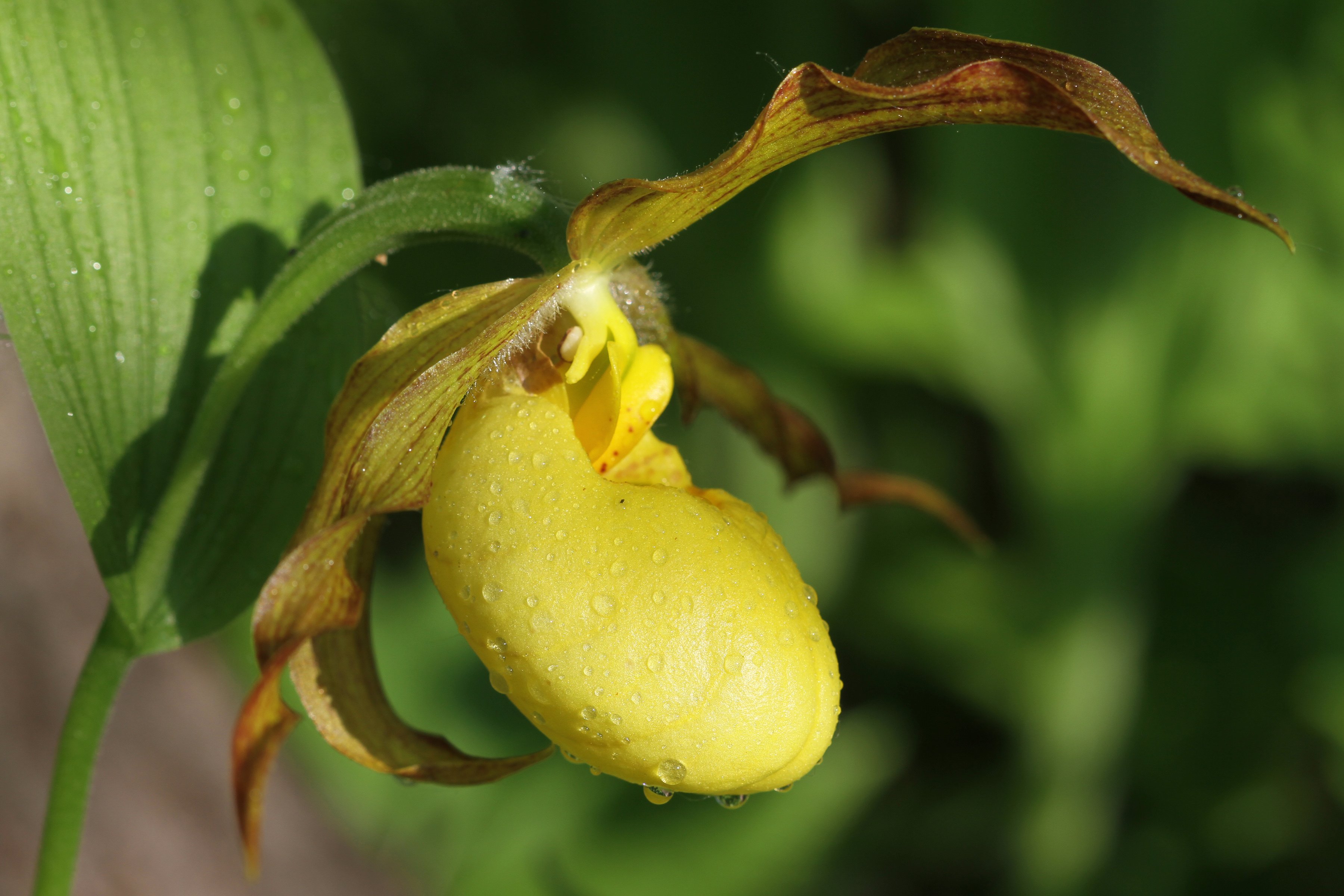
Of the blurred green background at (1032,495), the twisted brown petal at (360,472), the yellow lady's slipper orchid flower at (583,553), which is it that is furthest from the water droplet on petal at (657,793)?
the blurred green background at (1032,495)

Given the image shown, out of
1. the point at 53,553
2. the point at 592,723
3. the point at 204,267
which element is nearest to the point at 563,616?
the point at 592,723

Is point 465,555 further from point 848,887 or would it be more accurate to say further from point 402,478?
point 848,887

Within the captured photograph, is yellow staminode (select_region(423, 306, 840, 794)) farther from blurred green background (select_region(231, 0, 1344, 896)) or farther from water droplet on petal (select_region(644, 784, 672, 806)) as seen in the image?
blurred green background (select_region(231, 0, 1344, 896))

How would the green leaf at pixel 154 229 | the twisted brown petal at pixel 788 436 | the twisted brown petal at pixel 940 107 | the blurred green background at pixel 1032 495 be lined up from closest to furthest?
the twisted brown petal at pixel 940 107 → the green leaf at pixel 154 229 → the twisted brown petal at pixel 788 436 → the blurred green background at pixel 1032 495

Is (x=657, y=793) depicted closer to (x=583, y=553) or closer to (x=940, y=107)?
(x=583, y=553)

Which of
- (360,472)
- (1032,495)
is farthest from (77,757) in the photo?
(1032,495)

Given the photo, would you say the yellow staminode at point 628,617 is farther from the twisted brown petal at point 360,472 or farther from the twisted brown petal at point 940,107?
the twisted brown petal at point 940,107
